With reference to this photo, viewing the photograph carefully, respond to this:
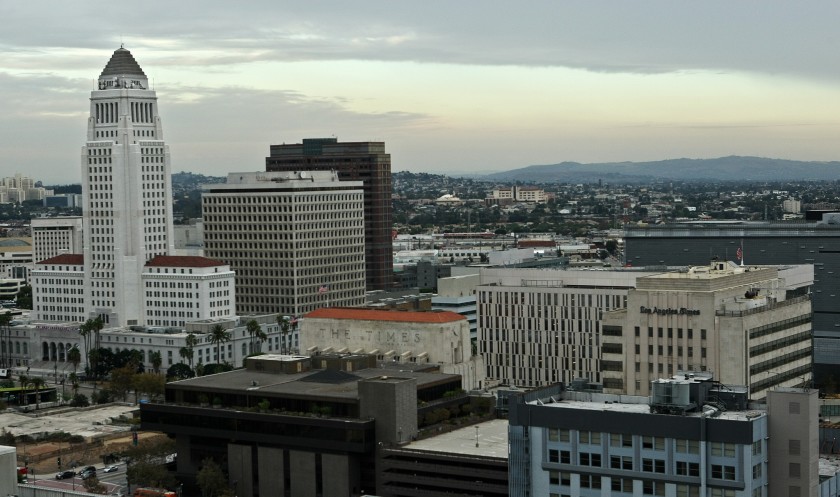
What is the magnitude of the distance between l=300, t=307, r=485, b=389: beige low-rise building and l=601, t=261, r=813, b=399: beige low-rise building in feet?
134

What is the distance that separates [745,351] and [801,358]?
1652 cm

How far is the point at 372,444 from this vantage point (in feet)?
433

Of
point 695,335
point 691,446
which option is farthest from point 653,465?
point 695,335

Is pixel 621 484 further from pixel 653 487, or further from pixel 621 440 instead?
pixel 621 440

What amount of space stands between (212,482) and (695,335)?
Answer: 49574mm

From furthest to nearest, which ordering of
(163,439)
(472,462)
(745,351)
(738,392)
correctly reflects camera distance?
(163,439) → (745,351) → (472,462) → (738,392)

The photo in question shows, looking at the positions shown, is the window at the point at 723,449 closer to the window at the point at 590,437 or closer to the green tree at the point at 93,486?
the window at the point at 590,437

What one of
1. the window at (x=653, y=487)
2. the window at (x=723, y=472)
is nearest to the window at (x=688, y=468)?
the window at (x=723, y=472)

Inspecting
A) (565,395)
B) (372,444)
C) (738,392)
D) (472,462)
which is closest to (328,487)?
(372,444)

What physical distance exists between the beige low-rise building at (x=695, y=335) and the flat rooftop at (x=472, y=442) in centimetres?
1568

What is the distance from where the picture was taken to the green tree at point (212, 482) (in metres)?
136

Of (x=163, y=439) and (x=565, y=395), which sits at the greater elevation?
(x=565, y=395)

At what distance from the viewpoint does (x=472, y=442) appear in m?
130

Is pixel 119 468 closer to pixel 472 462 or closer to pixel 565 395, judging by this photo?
pixel 472 462
